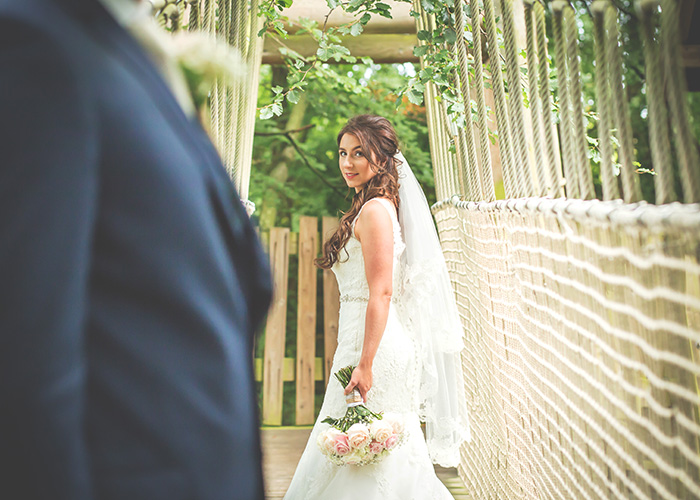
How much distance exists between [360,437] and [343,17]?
2751mm

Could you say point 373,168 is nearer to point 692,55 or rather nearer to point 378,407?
point 378,407

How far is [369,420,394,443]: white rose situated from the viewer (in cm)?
200

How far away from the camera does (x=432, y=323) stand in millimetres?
2531

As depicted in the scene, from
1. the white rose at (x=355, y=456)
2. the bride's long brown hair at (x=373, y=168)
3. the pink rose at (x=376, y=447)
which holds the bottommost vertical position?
the white rose at (x=355, y=456)

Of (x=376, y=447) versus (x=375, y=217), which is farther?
(x=375, y=217)

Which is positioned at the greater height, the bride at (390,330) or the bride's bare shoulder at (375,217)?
the bride's bare shoulder at (375,217)

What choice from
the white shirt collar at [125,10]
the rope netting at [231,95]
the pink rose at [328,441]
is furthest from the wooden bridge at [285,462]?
the white shirt collar at [125,10]

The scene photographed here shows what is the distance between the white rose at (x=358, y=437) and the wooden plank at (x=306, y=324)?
2.41m

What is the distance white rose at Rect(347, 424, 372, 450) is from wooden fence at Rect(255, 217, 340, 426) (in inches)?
93.4

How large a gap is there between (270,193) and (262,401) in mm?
1907

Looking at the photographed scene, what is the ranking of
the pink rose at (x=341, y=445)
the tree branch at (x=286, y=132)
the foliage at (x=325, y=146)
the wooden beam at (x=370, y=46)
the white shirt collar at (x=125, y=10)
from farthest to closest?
the tree branch at (x=286, y=132), the foliage at (x=325, y=146), the wooden beam at (x=370, y=46), the pink rose at (x=341, y=445), the white shirt collar at (x=125, y=10)

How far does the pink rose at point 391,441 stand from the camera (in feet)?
6.63

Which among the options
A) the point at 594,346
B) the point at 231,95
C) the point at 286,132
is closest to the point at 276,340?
the point at 286,132

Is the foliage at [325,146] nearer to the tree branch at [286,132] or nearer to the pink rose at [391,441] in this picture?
the tree branch at [286,132]
